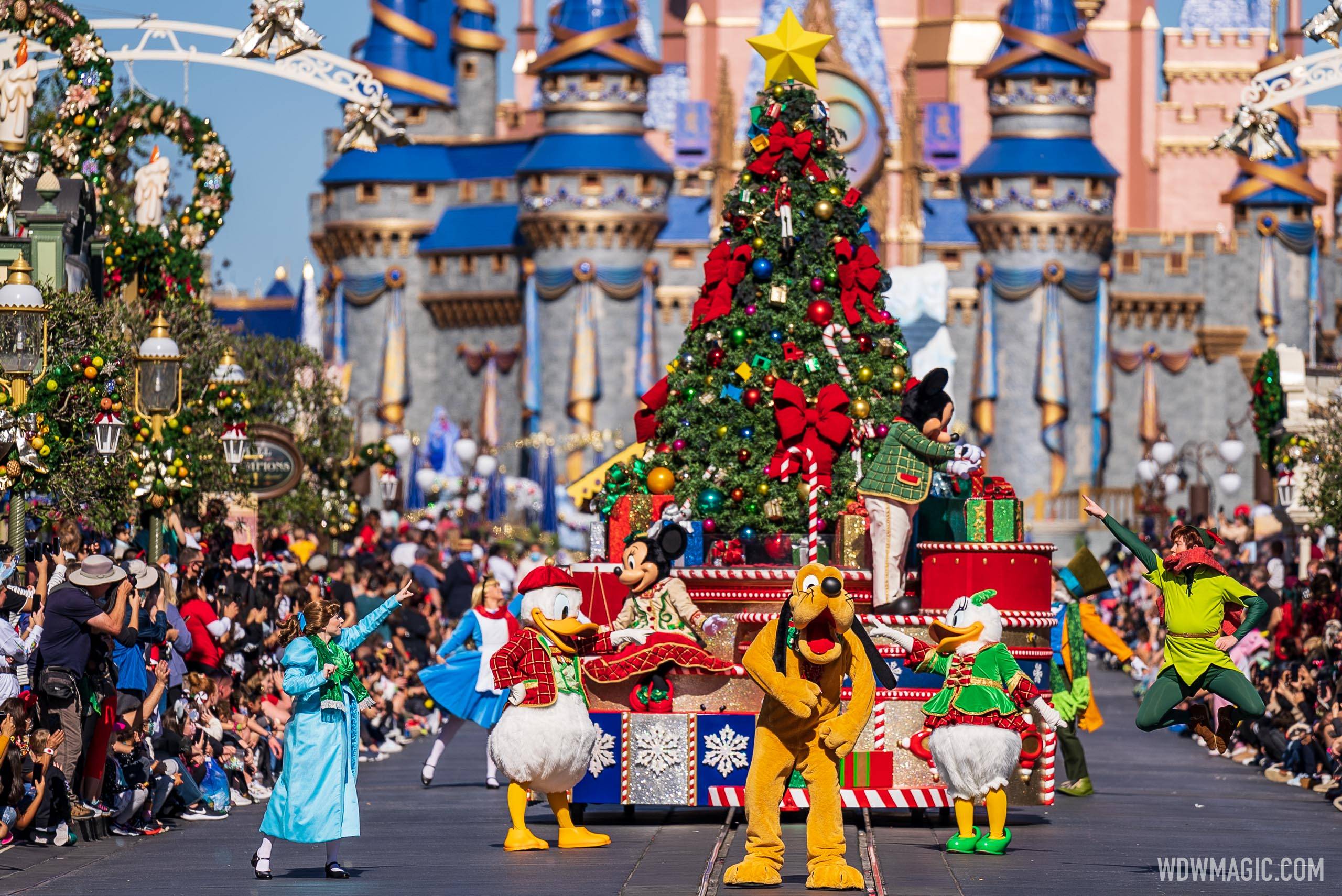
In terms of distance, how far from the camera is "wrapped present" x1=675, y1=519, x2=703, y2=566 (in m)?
16.5

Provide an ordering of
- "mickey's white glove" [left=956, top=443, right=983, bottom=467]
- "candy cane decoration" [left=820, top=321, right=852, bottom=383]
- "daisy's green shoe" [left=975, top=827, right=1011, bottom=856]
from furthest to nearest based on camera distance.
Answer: "candy cane decoration" [left=820, top=321, right=852, bottom=383], "mickey's white glove" [left=956, top=443, right=983, bottom=467], "daisy's green shoe" [left=975, top=827, right=1011, bottom=856]

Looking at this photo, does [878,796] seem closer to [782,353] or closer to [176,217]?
[782,353]

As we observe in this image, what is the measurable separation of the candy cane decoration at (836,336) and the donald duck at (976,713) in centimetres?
430

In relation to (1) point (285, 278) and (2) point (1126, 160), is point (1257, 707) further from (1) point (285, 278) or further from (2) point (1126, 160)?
(1) point (285, 278)

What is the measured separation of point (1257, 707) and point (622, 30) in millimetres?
49214

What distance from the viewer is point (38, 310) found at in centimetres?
1598

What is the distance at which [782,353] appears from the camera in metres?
17.6

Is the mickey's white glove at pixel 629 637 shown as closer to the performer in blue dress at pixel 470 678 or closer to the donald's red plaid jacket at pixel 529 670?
the donald's red plaid jacket at pixel 529 670

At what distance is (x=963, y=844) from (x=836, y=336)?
5.15m

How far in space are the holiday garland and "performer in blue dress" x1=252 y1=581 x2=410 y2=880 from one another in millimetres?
21290

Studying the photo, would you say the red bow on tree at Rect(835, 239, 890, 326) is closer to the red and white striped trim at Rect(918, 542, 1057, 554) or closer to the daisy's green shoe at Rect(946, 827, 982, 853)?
the red and white striped trim at Rect(918, 542, 1057, 554)

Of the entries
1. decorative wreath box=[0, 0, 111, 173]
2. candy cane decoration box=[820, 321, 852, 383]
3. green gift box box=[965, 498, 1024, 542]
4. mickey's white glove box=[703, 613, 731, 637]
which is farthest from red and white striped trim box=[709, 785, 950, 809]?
decorative wreath box=[0, 0, 111, 173]

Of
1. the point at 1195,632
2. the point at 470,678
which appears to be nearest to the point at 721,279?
the point at 470,678

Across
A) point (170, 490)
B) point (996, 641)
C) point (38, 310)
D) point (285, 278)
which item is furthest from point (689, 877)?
point (285, 278)
